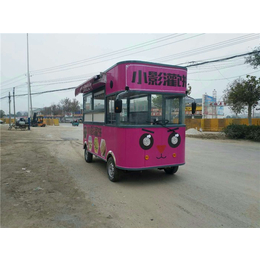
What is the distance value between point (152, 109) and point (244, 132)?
1409cm

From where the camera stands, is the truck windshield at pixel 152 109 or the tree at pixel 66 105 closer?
the truck windshield at pixel 152 109

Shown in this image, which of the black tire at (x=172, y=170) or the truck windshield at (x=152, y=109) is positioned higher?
the truck windshield at (x=152, y=109)

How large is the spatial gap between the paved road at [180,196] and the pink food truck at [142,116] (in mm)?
471

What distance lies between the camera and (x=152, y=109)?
5.98 meters

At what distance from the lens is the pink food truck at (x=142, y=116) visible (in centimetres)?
541

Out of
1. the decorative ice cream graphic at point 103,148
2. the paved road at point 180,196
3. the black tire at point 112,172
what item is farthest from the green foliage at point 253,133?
the black tire at point 112,172

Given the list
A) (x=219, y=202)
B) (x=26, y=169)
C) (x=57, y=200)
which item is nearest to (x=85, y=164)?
(x=26, y=169)

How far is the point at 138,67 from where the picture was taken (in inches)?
213

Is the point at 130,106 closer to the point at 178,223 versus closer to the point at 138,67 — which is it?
the point at 138,67

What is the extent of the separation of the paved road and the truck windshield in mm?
1615

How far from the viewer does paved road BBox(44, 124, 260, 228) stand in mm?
3729

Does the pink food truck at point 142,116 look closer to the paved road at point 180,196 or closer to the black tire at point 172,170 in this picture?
the black tire at point 172,170

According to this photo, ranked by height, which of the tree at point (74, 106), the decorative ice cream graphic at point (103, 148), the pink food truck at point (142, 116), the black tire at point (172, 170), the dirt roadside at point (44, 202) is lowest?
the dirt roadside at point (44, 202)

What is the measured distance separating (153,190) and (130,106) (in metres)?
2.45
